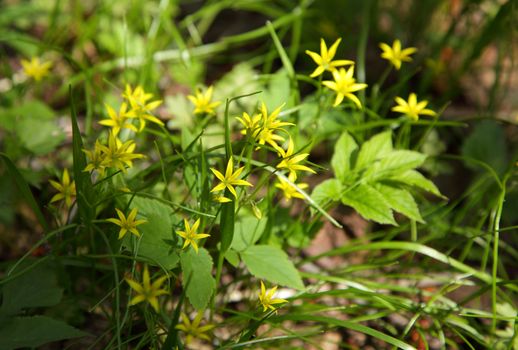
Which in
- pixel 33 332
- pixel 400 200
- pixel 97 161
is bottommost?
pixel 33 332

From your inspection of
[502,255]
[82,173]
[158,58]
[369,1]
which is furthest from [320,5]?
[82,173]

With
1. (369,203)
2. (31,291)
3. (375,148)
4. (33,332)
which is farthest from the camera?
(375,148)

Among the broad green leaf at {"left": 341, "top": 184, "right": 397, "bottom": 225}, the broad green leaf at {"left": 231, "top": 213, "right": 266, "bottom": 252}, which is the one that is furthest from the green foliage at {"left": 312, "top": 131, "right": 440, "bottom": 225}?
the broad green leaf at {"left": 231, "top": 213, "right": 266, "bottom": 252}

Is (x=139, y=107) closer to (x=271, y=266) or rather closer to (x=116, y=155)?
(x=116, y=155)

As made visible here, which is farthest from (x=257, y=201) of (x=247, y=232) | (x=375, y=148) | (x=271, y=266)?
(x=375, y=148)

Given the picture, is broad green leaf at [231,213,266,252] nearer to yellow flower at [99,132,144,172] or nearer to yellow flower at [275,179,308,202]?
yellow flower at [275,179,308,202]

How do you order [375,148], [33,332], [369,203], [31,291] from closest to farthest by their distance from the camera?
[33,332]
[31,291]
[369,203]
[375,148]

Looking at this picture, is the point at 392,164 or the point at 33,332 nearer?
the point at 33,332

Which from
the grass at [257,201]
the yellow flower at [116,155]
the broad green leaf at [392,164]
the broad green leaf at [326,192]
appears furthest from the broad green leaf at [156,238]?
the broad green leaf at [392,164]
